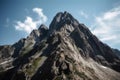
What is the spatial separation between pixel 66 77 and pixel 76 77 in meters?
11.3

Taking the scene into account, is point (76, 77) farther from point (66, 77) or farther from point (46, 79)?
point (46, 79)

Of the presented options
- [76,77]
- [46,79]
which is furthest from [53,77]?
[76,77]

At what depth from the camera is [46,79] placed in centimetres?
19712

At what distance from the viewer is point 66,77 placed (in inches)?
7717

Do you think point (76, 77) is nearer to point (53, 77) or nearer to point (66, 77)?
point (66, 77)

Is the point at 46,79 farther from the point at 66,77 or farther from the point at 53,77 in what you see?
the point at 66,77

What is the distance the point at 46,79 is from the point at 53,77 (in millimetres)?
8205

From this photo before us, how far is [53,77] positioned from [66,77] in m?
14.0

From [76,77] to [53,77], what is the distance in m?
25.2

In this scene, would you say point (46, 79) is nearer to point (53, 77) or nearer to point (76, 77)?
point (53, 77)

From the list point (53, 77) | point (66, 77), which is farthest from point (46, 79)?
point (66, 77)

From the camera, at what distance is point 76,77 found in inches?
7820
